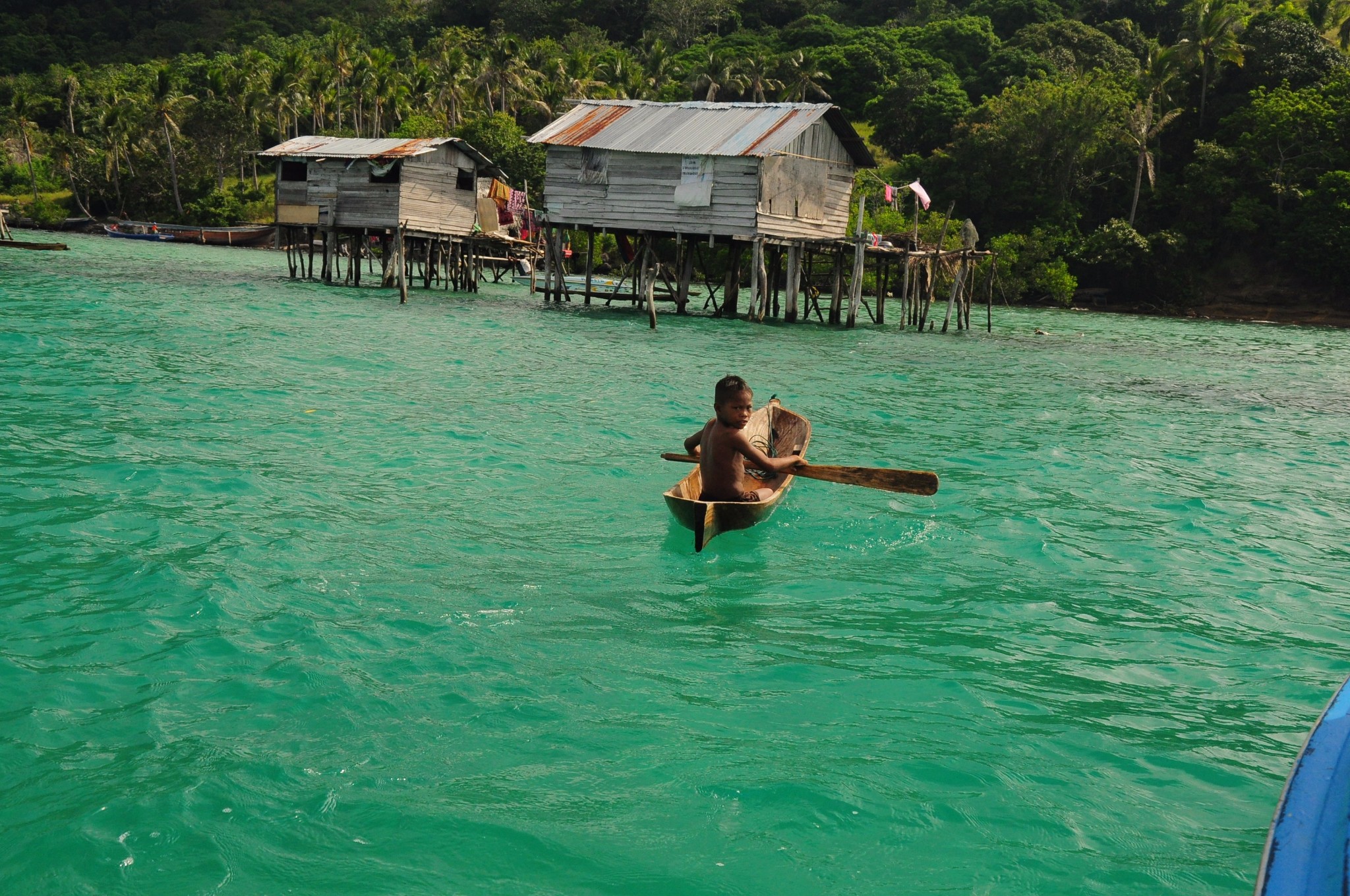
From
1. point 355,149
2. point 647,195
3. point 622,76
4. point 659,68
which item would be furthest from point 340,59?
point 647,195

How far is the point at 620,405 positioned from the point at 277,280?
24.8 metres

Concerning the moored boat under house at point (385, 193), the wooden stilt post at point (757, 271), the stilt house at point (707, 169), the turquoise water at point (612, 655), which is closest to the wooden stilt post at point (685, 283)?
the wooden stilt post at point (757, 271)

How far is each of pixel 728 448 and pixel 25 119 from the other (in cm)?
7201

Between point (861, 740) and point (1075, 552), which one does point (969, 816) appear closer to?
point (861, 740)

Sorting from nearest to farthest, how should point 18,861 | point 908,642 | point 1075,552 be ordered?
point 18,861
point 908,642
point 1075,552

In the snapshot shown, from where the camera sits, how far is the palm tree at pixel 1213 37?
152 feet

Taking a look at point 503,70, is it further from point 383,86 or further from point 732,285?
point 732,285

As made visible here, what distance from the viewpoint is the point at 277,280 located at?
114 ft

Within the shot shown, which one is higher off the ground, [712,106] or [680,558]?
[712,106]

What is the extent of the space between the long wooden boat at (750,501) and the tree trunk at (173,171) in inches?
2326

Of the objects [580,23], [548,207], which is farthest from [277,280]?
[580,23]

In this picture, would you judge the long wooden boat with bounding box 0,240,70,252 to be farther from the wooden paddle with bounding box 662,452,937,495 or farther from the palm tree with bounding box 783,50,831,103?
the palm tree with bounding box 783,50,831,103

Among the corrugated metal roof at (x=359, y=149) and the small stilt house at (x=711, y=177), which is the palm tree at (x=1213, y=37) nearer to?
the small stilt house at (x=711, y=177)

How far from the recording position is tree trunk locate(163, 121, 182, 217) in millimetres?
59906
